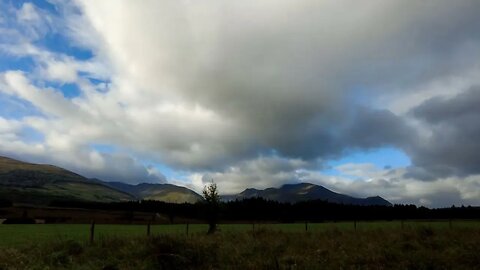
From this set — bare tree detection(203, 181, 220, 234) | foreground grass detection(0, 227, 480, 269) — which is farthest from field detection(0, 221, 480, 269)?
bare tree detection(203, 181, 220, 234)

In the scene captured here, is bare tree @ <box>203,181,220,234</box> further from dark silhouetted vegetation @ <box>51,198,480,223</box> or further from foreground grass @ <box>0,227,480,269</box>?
dark silhouetted vegetation @ <box>51,198,480,223</box>

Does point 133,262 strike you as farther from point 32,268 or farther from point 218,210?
point 218,210

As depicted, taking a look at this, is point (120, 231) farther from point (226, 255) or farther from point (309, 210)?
point (309, 210)

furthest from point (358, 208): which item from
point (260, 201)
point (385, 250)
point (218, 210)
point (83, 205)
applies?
point (385, 250)

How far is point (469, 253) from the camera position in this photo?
1616cm

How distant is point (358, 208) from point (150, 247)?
164 meters

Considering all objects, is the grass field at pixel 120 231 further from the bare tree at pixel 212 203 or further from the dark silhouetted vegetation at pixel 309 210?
the dark silhouetted vegetation at pixel 309 210

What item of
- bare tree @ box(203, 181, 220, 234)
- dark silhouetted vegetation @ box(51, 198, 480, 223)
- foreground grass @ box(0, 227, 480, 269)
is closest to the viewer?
foreground grass @ box(0, 227, 480, 269)

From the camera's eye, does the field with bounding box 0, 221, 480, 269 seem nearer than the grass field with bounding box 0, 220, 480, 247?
Yes

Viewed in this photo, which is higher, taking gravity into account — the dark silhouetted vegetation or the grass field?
the dark silhouetted vegetation

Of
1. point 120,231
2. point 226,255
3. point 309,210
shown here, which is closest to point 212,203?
point 120,231

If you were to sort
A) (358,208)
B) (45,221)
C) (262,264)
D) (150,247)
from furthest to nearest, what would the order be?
(358,208), (45,221), (150,247), (262,264)

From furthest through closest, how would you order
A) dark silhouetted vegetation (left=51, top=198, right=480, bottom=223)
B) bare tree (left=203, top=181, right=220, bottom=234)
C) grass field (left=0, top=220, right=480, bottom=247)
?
1. dark silhouetted vegetation (left=51, top=198, right=480, bottom=223)
2. bare tree (left=203, top=181, right=220, bottom=234)
3. grass field (left=0, top=220, right=480, bottom=247)

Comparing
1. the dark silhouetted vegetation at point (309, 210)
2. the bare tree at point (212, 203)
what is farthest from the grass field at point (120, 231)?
the dark silhouetted vegetation at point (309, 210)
